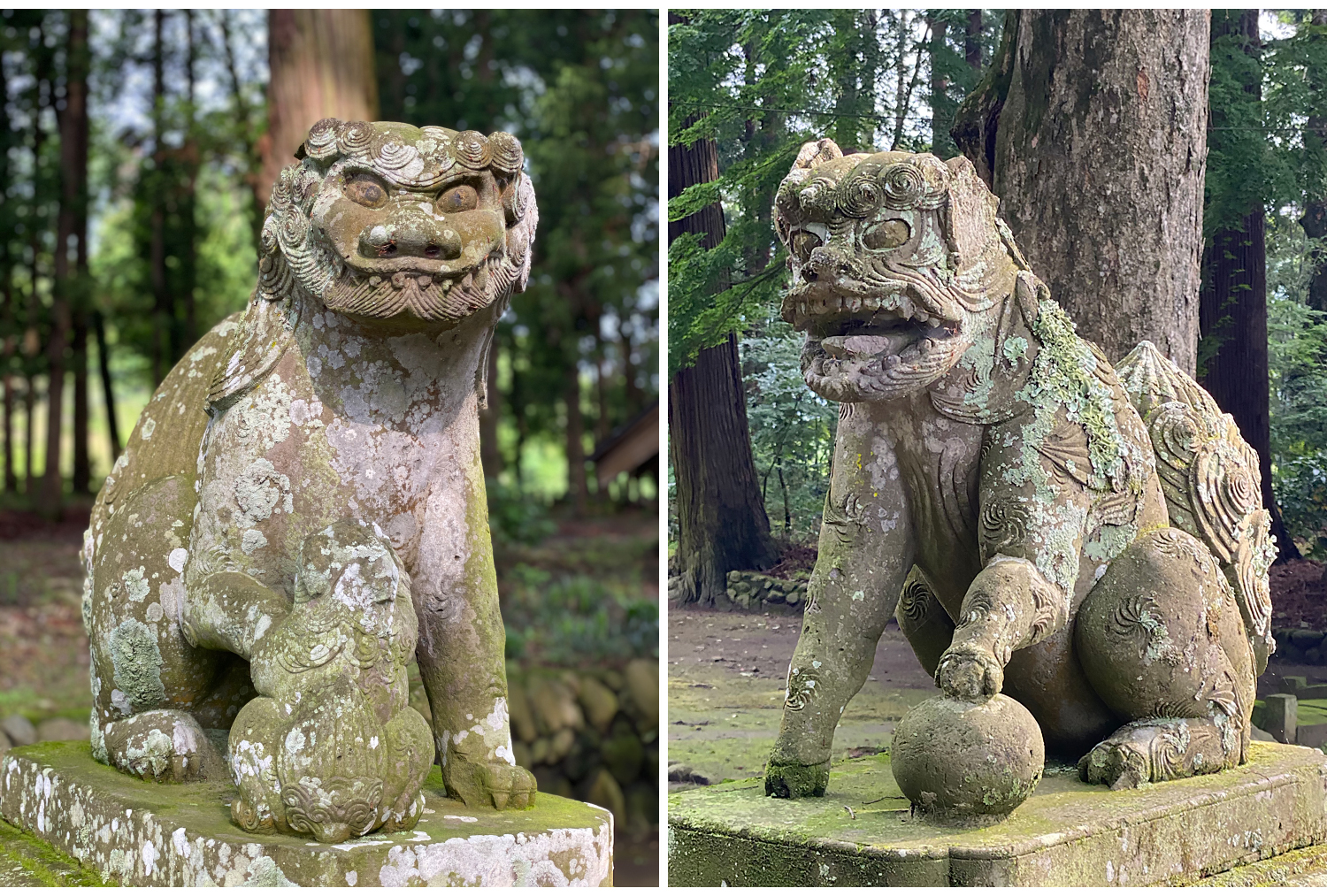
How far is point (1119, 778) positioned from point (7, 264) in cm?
1176

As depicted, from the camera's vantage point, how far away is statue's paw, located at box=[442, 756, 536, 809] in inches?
102

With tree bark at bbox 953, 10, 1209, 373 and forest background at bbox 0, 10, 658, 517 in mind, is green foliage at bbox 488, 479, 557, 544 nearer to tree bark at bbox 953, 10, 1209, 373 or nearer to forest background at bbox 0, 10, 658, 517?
forest background at bbox 0, 10, 658, 517

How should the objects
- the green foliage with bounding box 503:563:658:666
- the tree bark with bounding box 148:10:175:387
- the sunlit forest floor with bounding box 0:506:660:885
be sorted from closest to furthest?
1. the sunlit forest floor with bounding box 0:506:660:885
2. the green foliage with bounding box 503:563:658:666
3. the tree bark with bounding box 148:10:175:387

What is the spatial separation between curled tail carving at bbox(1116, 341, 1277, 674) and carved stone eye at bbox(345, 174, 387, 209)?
1.94m

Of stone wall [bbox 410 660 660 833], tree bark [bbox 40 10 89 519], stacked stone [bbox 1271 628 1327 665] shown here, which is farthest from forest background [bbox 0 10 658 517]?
stacked stone [bbox 1271 628 1327 665]

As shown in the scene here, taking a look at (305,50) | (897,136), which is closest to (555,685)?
(305,50)

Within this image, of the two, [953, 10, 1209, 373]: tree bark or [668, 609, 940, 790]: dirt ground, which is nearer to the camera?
[953, 10, 1209, 373]: tree bark

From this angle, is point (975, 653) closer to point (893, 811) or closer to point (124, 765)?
point (893, 811)

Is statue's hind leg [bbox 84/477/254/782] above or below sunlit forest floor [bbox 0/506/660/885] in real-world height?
above

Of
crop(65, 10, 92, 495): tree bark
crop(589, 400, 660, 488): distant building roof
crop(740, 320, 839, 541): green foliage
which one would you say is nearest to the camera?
crop(740, 320, 839, 541): green foliage

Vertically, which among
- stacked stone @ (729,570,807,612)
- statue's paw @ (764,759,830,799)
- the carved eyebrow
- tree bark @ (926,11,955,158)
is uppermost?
tree bark @ (926,11,955,158)

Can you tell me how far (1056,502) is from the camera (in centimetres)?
284

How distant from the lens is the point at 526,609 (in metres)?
10.4

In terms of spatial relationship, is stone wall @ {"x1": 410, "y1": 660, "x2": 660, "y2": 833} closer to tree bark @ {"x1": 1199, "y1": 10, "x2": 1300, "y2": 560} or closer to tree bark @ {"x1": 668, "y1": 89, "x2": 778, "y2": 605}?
tree bark @ {"x1": 668, "y1": 89, "x2": 778, "y2": 605}
